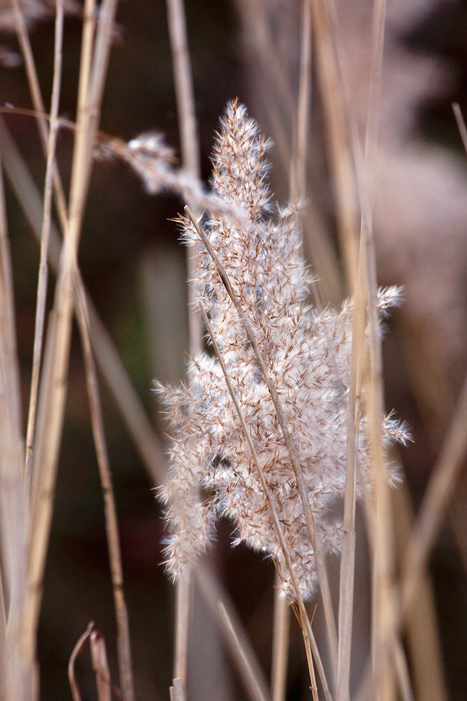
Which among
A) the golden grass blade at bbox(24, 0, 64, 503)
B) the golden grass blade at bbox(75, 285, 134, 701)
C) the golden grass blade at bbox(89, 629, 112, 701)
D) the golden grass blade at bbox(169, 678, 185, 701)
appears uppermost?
the golden grass blade at bbox(24, 0, 64, 503)

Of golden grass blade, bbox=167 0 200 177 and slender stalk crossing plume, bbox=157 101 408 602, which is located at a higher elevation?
golden grass blade, bbox=167 0 200 177

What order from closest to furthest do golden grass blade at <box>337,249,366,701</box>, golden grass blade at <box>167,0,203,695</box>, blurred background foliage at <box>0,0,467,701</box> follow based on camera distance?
golden grass blade at <box>337,249,366,701</box> → golden grass blade at <box>167,0,203,695</box> → blurred background foliage at <box>0,0,467,701</box>

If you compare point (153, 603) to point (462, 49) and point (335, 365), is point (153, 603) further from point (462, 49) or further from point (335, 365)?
point (462, 49)

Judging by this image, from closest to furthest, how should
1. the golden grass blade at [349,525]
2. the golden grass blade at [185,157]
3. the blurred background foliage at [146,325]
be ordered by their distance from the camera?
the golden grass blade at [349,525] < the golden grass blade at [185,157] < the blurred background foliage at [146,325]

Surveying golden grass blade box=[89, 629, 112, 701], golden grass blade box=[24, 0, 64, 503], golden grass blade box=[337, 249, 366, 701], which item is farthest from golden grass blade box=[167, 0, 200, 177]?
golden grass blade box=[89, 629, 112, 701]

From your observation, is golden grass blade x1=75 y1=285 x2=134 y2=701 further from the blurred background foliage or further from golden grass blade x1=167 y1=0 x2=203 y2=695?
the blurred background foliage

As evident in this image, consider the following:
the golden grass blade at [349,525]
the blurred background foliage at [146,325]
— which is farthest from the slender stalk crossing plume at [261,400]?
the blurred background foliage at [146,325]

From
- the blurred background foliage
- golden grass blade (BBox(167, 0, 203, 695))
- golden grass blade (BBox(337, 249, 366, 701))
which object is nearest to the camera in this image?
golden grass blade (BBox(337, 249, 366, 701))

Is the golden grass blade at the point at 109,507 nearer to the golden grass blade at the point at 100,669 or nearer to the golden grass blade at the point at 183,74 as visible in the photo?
the golden grass blade at the point at 100,669

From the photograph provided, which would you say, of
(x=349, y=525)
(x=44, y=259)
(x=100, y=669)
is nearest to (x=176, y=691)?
(x=100, y=669)
